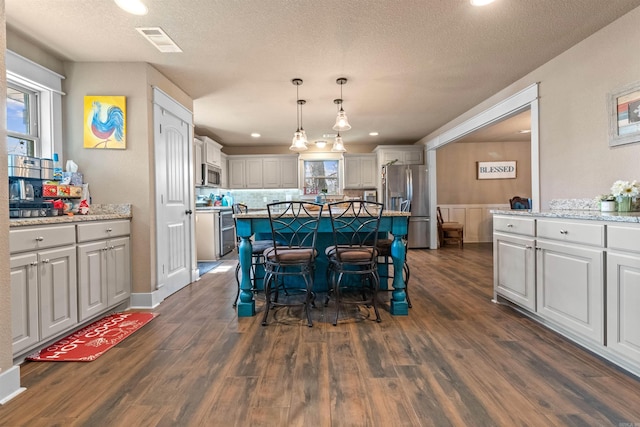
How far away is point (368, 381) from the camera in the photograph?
173 cm

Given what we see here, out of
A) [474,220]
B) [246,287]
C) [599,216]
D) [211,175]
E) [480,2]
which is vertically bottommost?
[246,287]

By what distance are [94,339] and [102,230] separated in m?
0.87

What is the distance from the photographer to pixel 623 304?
1754 millimetres

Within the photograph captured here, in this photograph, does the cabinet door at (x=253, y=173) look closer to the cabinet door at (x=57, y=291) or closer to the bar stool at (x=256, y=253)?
the bar stool at (x=256, y=253)

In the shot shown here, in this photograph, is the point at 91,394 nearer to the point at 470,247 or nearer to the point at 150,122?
the point at 150,122

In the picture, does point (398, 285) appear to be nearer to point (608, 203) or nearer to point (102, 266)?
point (608, 203)

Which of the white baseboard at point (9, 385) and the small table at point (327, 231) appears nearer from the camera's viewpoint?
the white baseboard at point (9, 385)

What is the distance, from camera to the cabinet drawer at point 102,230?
2400mm

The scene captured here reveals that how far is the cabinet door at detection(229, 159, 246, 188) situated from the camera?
734 cm

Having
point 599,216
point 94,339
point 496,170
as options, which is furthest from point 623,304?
point 496,170

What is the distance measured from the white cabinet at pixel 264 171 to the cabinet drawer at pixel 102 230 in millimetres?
4417

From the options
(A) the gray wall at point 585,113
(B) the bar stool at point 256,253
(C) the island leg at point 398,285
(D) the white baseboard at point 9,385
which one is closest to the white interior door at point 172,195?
(B) the bar stool at point 256,253

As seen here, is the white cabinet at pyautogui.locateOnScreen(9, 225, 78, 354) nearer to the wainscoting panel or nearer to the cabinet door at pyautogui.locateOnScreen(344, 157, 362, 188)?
the cabinet door at pyautogui.locateOnScreen(344, 157, 362, 188)

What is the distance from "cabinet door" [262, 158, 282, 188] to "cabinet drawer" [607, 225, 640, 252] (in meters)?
6.19
